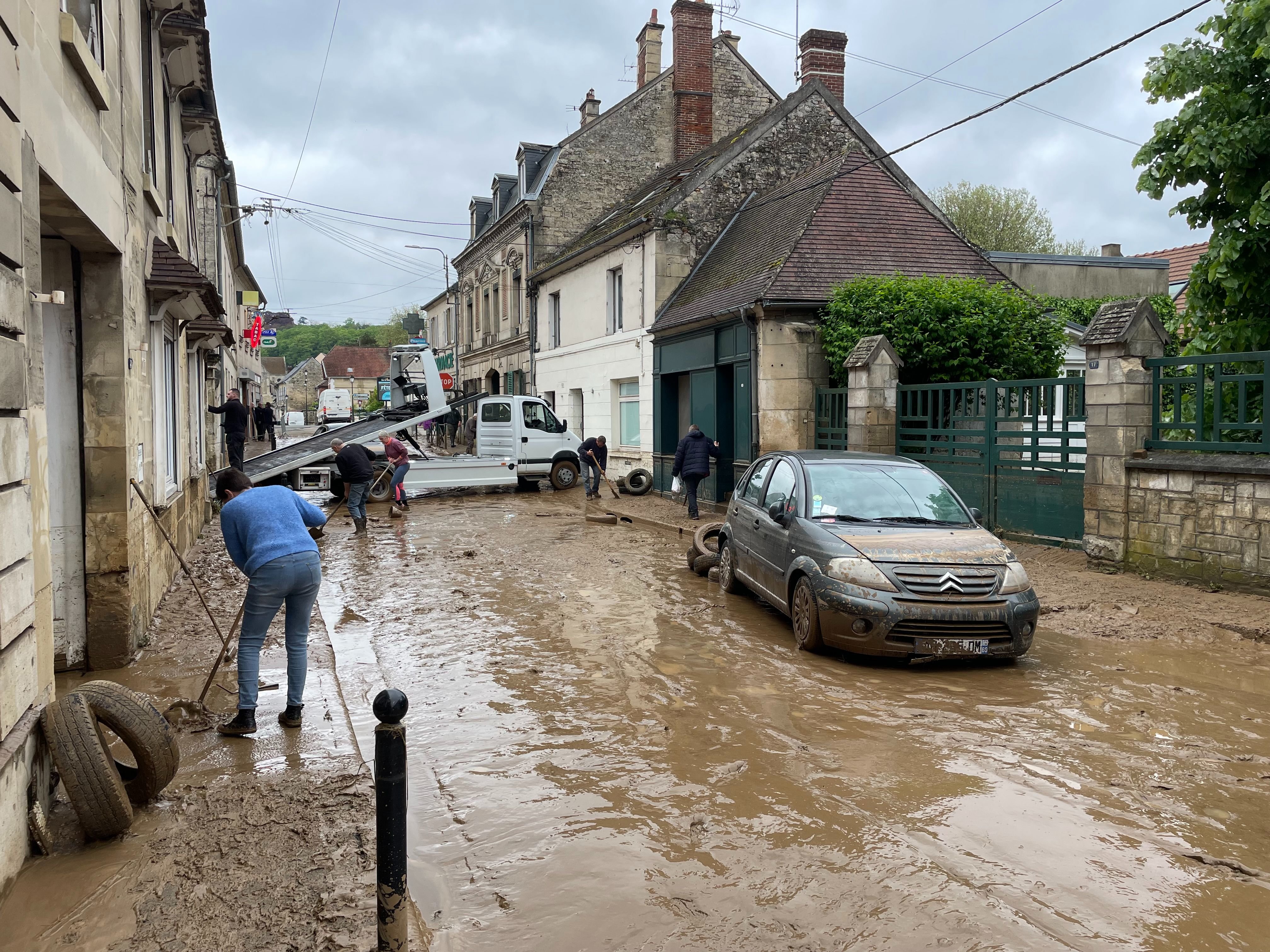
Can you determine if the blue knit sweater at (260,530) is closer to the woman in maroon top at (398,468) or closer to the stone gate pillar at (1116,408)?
the stone gate pillar at (1116,408)

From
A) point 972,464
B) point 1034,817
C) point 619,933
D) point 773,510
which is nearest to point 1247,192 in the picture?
point 972,464

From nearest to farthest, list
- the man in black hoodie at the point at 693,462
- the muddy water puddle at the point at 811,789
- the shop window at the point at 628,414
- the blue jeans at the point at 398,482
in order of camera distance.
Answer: the muddy water puddle at the point at 811,789 < the man in black hoodie at the point at 693,462 < the blue jeans at the point at 398,482 < the shop window at the point at 628,414

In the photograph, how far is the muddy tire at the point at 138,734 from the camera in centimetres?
441

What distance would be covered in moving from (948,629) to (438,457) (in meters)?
17.4

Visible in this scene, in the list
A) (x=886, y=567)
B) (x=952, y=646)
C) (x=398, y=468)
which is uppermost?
(x=398, y=468)

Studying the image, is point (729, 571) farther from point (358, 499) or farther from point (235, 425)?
point (235, 425)

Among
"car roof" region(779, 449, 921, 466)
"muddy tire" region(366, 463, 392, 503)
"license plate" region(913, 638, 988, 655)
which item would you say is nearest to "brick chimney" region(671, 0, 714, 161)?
"muddy tire" region(366, 463, 392, 503)

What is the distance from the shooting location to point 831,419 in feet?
53.5

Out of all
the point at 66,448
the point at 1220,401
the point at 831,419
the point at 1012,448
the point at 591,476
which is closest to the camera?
the point at 66,448

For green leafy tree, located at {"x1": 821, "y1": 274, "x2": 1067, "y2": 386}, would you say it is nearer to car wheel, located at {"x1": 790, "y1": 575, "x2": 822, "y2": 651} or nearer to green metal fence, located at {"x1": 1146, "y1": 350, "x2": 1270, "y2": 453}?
green metal fence, located at {"x1": 1146, "y1": 350, "x2": 1270, "y2": 453}

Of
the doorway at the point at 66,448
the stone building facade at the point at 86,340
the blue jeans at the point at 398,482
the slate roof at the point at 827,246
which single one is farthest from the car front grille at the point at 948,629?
the blue jeans at the point at 398,482

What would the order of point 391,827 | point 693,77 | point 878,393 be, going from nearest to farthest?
point 391,827
point 878,393
point 693,77

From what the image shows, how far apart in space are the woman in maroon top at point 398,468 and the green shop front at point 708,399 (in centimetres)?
548

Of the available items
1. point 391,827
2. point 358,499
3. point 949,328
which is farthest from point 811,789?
point 358,499
